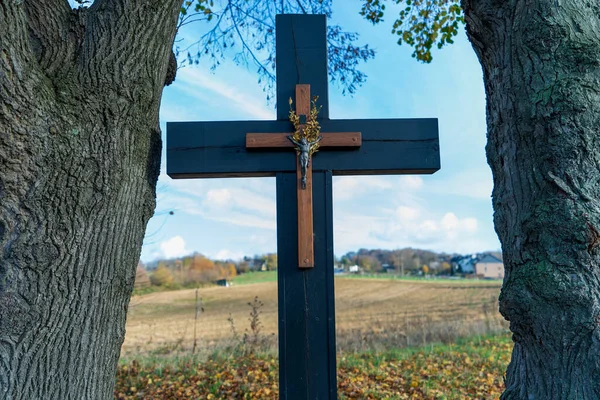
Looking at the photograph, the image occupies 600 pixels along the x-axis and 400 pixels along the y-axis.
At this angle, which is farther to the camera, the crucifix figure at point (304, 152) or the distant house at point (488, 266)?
the distant house at point (488, 266)

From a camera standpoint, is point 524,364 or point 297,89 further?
point 297,89

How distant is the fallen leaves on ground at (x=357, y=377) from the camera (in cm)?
500

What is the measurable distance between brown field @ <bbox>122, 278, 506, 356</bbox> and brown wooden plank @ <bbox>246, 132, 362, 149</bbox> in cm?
486

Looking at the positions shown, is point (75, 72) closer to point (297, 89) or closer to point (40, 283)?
point (40, 283)

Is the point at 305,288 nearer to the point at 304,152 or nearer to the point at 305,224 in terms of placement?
the point at 305,224

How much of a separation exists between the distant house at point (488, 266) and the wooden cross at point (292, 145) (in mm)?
22792

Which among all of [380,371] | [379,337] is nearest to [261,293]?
[379,337]

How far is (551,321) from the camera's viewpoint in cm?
206

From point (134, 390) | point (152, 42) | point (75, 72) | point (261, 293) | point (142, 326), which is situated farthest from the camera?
point (261, 293)

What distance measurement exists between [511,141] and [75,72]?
2.18m

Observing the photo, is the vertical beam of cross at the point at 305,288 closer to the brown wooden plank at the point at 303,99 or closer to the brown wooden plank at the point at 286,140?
the brown wooden plank at the point at 303,99

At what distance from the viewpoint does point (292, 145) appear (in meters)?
3.54

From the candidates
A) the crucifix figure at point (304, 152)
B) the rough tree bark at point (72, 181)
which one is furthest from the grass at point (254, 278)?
the rough tree bark at point (72, 181)

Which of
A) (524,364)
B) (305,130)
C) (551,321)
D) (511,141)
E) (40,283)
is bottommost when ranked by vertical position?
(524,364)
